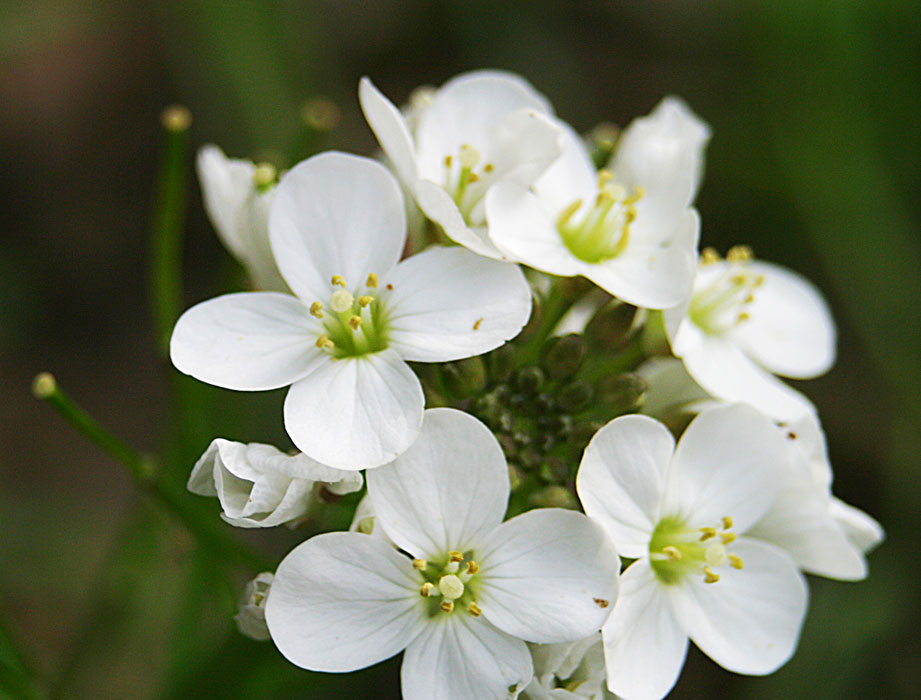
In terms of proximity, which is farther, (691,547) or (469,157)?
(469,157)

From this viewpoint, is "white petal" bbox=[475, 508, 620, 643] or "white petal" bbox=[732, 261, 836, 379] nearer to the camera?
"white petal" bbox=[475, 508, 620, 643]

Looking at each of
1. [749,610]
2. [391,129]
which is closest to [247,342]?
[391,129]

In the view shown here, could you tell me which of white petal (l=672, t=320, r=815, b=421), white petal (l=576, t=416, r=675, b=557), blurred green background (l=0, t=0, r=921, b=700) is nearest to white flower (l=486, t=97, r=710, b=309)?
white petal (l=672, t=320, r=815, b=421)

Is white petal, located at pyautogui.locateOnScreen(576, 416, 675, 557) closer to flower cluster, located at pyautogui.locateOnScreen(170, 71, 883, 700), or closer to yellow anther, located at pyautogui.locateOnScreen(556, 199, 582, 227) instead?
flower cluster, located at pyautogui.locateOnScreen(170, 71, 883, 700)

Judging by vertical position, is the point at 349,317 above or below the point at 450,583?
above

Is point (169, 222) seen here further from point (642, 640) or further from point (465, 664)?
point (642, 640)

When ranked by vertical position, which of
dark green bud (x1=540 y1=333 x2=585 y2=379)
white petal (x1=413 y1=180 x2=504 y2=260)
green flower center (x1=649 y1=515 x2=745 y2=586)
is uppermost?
→ white petal (x1=413 y1=180 x2=504 y2=260)

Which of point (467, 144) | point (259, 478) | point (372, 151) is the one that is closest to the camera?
point (259, 478)

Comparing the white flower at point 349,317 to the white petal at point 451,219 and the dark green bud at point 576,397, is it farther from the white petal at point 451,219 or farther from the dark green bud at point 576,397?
the dark green bud at point 576,397
